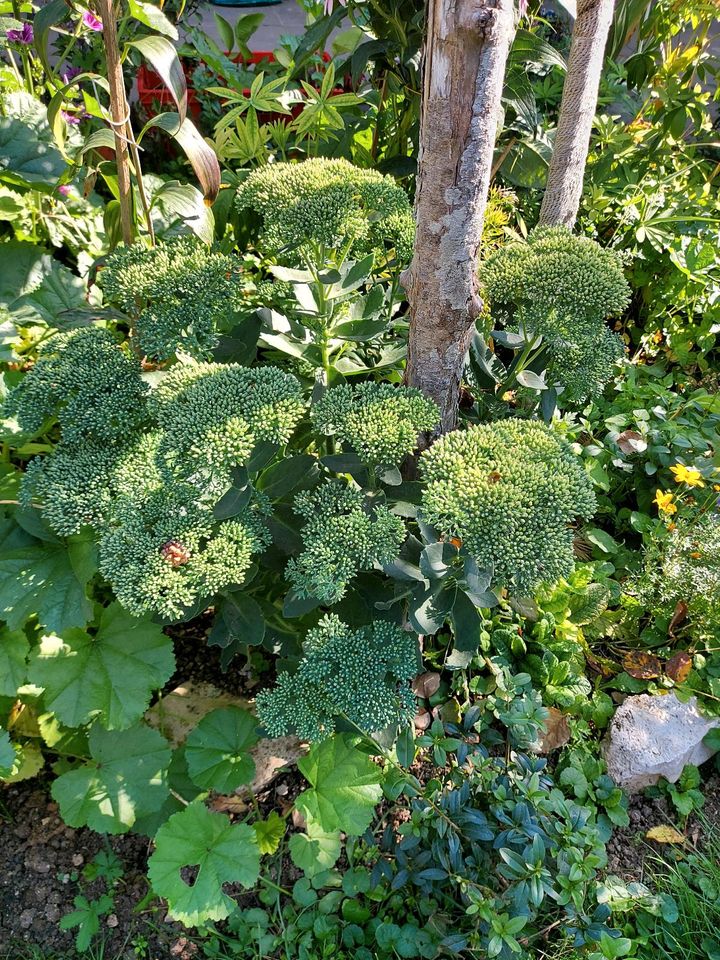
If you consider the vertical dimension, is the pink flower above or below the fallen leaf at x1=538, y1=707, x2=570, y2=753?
above

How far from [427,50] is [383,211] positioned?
323mm

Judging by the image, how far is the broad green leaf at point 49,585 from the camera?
4.59 ft

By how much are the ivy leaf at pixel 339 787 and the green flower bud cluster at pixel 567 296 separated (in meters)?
0.88

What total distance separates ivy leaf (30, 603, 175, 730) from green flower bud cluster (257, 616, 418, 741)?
1.06ft

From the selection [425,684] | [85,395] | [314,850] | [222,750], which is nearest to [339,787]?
[314,850]

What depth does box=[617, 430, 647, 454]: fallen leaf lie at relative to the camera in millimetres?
2023

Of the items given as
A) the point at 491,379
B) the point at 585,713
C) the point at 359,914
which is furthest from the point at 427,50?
the point at 359,914

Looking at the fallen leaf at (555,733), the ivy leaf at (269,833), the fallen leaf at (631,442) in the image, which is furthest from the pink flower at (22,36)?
the fallen leaf at (555,733)

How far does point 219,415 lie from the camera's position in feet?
3.68

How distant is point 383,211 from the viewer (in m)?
1.41

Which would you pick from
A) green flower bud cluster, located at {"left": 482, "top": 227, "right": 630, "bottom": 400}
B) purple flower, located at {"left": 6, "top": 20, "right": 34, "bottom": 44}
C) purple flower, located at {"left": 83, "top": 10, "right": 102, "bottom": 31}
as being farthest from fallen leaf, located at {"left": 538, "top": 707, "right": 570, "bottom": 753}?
purple flower, located at {"left": 6, "top": 20, "right": 34, "bottom": 44}

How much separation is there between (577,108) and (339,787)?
1.74 metres

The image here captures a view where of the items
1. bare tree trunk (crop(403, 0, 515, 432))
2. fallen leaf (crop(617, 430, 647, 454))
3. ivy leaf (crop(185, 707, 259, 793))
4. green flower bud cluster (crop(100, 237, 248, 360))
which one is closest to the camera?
bare tree trunk (crop(403, 0, 515, 432))

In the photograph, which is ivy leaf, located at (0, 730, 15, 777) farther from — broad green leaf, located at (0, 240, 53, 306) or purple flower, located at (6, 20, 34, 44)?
purple flower, located at (6, 20, 34, 44)
